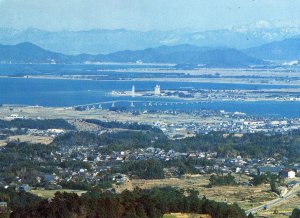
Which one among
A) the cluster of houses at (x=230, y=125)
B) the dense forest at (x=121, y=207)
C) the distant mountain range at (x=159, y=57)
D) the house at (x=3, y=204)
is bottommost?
the cluster of houses at (x=230, y=125)

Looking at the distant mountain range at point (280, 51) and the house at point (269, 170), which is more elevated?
the distant mountain range at point (280, 51)

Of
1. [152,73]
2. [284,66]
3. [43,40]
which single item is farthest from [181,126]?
[43,40]

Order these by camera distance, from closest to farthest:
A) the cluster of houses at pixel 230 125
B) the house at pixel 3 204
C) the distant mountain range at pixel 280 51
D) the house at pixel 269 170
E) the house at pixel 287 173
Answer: the house at pixel 3 204 → the house at pixel 287 173 → the house at pixel 269 170 → the cluster of houses at pixel 230 125 → the distant mountain range at pixel 280 51

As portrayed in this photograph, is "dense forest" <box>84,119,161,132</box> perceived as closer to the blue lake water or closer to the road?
the blue lake water

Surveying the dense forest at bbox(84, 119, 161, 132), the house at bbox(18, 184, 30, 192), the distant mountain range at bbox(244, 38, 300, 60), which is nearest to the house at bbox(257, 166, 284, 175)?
the house at bbox(18, 184, 30, 192)

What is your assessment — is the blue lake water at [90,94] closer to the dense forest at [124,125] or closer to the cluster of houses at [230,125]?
the cluster of houses at [230,125]

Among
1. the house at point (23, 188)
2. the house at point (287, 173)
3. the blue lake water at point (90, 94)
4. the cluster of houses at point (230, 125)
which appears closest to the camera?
the house at point (23, 188)

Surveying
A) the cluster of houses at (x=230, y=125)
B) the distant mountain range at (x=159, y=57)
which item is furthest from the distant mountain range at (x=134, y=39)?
the cluster of houses at (x=230, y=125)

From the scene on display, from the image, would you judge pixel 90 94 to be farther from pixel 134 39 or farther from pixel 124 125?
pixel 134 39
